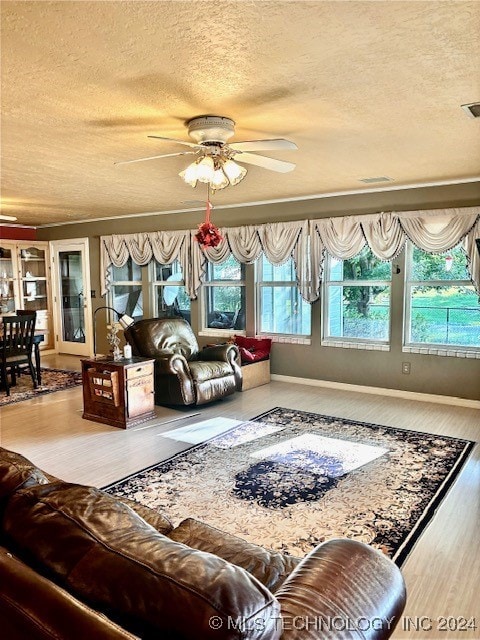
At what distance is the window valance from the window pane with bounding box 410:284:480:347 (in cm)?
31

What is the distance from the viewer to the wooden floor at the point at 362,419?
206 centimetres

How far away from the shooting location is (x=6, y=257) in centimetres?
841

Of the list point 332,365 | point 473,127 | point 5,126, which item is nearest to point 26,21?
point 5,126

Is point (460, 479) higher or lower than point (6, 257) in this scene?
lower

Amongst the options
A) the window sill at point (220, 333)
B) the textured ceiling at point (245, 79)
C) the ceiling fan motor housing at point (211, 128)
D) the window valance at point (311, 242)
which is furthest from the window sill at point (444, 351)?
the ceiling fan motor housing at point (211, 128)

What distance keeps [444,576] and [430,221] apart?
12.7ft

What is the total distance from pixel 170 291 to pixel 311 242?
2.69 meters

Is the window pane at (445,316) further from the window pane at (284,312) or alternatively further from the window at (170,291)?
the window at (170,291)

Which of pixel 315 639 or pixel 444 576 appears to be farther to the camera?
pixel 444 576

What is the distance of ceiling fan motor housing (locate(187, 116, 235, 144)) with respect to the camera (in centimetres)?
280

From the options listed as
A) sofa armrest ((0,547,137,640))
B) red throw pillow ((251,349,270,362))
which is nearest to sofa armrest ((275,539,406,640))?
sofa armrest ((0,547,137,640))

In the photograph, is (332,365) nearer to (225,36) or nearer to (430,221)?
(430,221)

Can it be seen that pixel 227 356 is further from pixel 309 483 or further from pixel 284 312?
pixel 309 483

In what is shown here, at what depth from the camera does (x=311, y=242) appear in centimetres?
594
